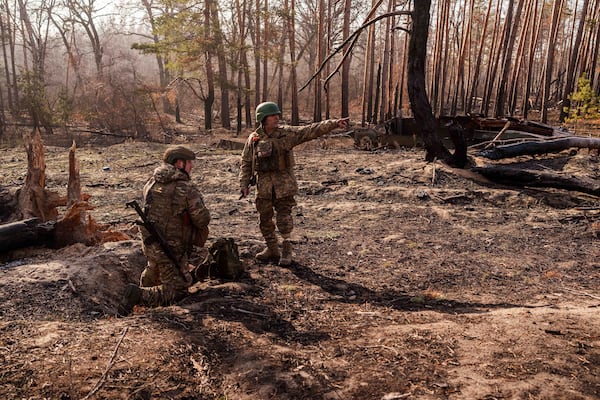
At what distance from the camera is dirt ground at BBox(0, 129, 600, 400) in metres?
2.29

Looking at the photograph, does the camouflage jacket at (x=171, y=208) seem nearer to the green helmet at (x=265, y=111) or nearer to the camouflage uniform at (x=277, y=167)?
the camouflage uniform at (x=277, y=167)

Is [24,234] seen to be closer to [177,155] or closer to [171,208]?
[171,208]

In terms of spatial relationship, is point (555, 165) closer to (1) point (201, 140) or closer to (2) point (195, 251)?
(2) point (195, 251)

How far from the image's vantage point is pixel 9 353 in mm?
2520

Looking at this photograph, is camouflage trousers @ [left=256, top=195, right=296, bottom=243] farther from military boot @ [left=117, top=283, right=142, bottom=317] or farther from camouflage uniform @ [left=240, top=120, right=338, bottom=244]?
military boot @ [left=117, top=283, right=142, bottom=317]

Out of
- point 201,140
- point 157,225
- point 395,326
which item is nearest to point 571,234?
point 395,326

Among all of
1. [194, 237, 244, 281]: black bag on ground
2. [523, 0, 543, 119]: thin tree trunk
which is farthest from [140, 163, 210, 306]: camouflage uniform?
[523, 0, 543, 119]: thin tree trunk

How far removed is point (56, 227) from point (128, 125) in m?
16.7

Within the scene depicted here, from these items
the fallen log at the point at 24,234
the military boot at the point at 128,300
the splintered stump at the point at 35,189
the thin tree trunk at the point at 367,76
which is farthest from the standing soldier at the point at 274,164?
the thin tree trunk at the point at 367,76

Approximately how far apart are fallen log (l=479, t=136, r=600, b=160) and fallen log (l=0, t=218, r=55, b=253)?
829 centimetres

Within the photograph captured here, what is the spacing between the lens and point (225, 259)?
439 centimetres

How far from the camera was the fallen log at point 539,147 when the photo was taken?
373 inches

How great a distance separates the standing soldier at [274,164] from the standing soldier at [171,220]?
3.07ft

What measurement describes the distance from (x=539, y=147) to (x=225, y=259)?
7958mm
